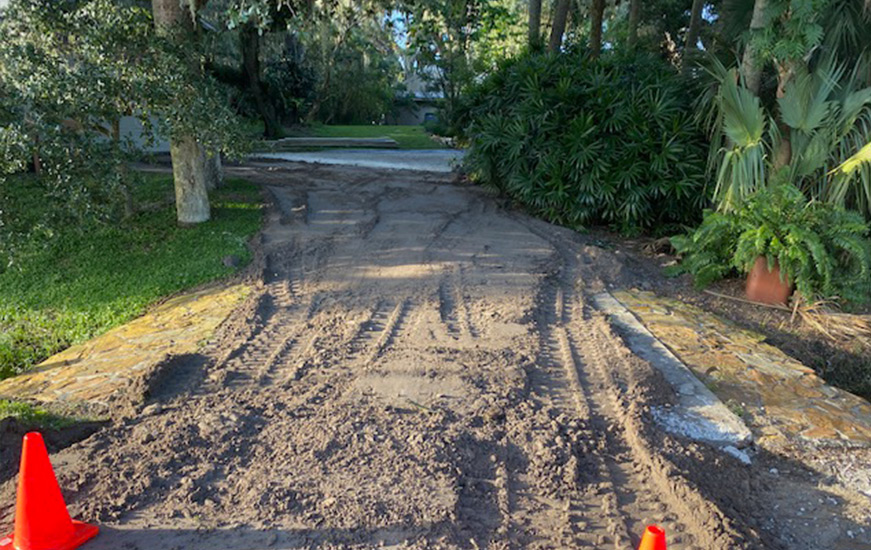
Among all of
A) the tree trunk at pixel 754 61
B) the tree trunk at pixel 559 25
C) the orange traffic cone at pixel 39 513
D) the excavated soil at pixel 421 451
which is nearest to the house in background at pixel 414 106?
the tree trunk at pixel 559 25

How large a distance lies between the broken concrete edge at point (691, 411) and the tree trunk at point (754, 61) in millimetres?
4138

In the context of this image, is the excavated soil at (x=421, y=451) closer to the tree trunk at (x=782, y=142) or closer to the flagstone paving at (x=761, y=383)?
the flagstone paving at (x=761, y=383)

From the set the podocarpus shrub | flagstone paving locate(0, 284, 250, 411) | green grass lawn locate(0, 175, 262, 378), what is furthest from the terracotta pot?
green grass lawn locate(0, 175, 262, 378)

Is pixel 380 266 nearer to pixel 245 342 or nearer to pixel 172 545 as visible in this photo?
pixel 245 342

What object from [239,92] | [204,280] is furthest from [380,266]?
[239,92]

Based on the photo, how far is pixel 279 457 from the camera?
3.76m

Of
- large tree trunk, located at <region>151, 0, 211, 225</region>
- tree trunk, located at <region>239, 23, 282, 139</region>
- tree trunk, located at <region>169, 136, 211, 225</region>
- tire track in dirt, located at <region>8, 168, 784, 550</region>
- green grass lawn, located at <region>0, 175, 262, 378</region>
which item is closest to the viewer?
tire track in dirt, located at <region>8, 168, 784, 550</region>

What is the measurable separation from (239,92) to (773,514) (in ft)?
68.5

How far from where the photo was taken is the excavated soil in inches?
126

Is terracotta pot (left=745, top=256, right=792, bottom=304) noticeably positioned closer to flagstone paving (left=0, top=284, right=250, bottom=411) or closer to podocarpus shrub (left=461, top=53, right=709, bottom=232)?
podocarpus shrub (left=461, top=53, right=709, bottom=232)

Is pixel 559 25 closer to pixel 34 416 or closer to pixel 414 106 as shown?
pixel 34 416

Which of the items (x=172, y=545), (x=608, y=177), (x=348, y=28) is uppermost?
(x=348, y=28)

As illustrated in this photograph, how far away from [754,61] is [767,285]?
113 inches

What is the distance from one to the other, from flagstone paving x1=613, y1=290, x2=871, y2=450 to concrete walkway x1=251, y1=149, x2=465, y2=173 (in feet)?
28.9
